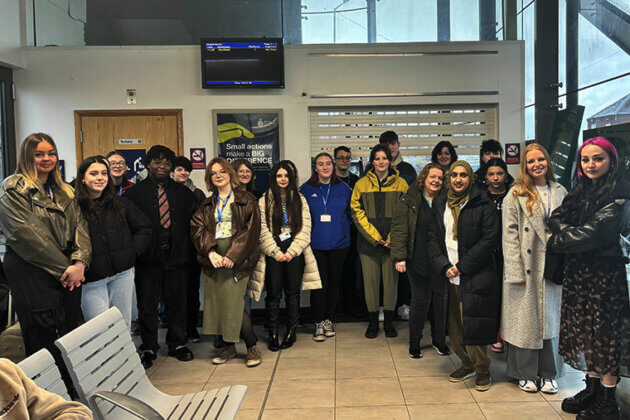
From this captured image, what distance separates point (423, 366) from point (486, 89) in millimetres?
3267

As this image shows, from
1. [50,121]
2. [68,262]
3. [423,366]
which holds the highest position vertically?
[50,121]

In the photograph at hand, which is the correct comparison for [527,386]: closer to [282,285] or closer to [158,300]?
[282,285]

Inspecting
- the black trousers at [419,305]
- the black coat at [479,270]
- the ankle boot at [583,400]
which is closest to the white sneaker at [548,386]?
the ankle boot at [583,400]

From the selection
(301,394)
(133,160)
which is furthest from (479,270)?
(133,160)

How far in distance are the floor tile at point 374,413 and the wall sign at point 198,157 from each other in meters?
3.23

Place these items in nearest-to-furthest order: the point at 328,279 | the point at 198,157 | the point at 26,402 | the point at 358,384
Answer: the point at 26,402
the point at 358,384
the point at 328,279
the point at 198,157

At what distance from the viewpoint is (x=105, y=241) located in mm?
3395

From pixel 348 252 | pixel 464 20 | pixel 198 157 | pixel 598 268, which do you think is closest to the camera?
pixel 598 268

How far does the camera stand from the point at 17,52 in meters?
5.25

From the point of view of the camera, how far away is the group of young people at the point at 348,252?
9.45 ft

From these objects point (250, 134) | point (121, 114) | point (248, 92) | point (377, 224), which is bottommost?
point (377, 224)

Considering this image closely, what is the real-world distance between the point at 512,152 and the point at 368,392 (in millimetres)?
3479

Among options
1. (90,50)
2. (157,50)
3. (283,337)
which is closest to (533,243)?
(283,337)

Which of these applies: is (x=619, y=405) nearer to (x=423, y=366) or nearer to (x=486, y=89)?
(x=423, y=366)
